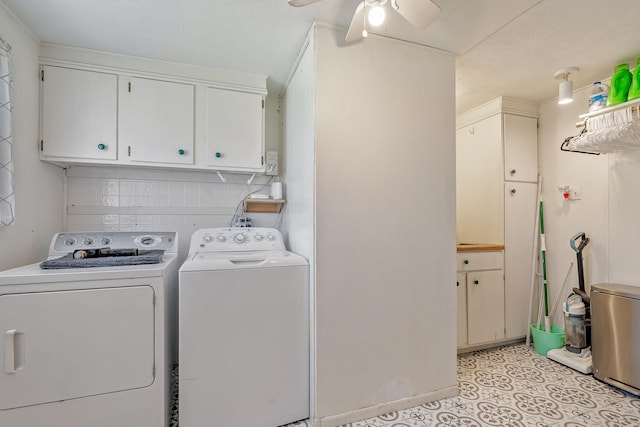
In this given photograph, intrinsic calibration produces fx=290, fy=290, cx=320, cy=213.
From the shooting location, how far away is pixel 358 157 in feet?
5.74

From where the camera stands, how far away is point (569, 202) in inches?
102

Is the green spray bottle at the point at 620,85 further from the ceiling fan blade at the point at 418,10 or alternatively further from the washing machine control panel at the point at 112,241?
the washing machine control panel at the point at 112,241

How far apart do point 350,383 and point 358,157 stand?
1347 mm

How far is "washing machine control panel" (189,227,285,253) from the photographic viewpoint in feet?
6.86

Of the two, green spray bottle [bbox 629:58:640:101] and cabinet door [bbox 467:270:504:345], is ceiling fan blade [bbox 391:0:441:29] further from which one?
cabinet door [bbox 467:270:504:345]

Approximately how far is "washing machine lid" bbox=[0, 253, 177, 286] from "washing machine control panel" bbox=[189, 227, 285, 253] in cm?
49

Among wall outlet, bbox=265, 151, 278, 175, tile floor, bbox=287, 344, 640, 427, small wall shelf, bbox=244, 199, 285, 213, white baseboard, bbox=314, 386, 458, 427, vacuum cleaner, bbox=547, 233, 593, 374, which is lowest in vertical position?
tile floor, bbox=287, 344, 640, 427

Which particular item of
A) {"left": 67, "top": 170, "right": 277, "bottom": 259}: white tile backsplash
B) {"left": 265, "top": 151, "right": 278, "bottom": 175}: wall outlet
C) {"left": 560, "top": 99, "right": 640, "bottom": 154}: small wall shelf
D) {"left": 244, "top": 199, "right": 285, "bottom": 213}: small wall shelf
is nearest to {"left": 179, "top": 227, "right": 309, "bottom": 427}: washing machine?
{"left": 244, "top": 199, "right": 285, "bottom": 213}: small wall shelf

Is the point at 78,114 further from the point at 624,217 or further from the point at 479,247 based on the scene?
the point at 624,217

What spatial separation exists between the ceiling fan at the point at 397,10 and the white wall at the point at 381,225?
0.36 metres

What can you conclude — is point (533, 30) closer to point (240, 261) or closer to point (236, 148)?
point (236, 148)

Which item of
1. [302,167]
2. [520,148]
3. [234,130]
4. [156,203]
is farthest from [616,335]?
[156,203]

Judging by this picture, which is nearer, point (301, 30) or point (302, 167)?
point (301, 30)

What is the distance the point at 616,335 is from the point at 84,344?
128 inches
